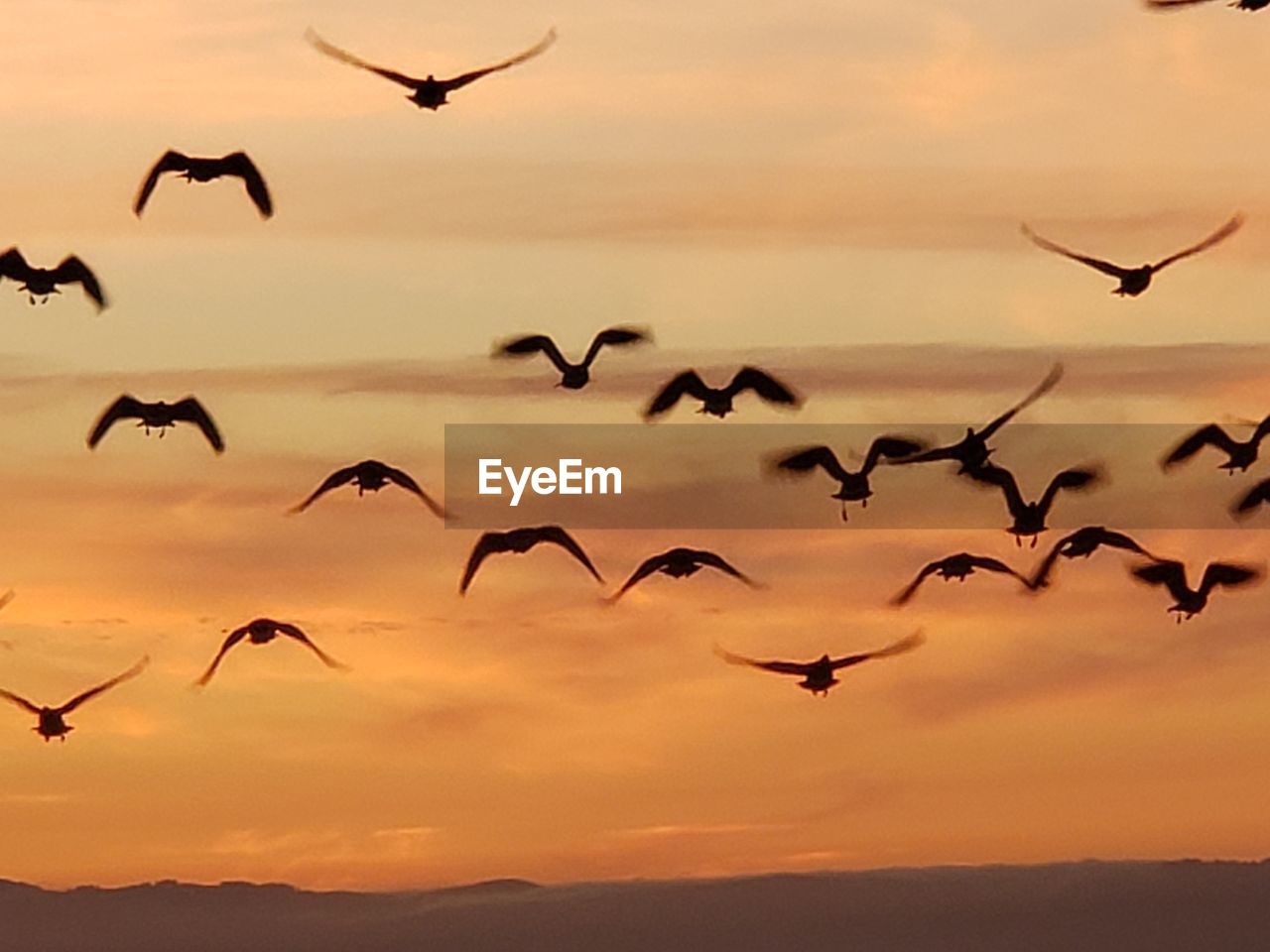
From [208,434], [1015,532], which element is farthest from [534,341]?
[1015,532]

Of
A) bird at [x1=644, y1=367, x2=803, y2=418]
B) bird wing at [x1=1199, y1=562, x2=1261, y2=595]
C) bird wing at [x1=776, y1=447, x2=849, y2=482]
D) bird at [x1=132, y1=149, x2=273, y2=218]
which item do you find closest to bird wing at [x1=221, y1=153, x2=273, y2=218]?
bird at [x1=132, y1=149, x2=273, y2=218]

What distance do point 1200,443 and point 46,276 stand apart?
19.3 metres

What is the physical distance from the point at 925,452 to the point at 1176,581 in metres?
6.73

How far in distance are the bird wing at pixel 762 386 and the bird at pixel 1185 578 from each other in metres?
Result: 8.29

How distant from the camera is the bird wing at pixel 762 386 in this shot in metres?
49.2

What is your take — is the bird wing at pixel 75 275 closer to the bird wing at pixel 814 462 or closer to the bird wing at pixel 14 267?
the bird wing at pixel 14 267

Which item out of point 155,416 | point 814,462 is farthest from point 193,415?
point 814,462

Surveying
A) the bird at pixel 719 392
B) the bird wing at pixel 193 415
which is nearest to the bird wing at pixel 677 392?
the bird at pixel 719 392

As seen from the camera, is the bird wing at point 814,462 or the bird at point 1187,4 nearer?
the bird at point 1187,4

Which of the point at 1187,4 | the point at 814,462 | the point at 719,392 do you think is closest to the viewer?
the point at 1187,4

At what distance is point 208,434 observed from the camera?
163 ft

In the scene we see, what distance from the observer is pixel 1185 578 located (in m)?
55.3

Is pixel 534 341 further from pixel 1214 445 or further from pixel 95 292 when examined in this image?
pixel 1214 445

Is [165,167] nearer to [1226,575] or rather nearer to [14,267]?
[14,267]
